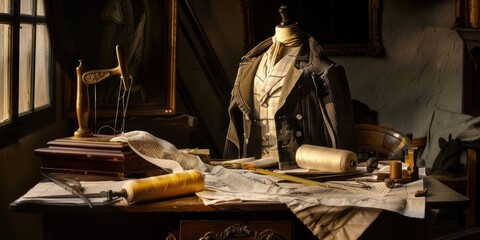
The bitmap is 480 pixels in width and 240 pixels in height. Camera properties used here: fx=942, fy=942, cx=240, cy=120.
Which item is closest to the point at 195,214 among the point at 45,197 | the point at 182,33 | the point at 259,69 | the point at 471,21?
the point at 45,197

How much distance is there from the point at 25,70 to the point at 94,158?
56.2 inches

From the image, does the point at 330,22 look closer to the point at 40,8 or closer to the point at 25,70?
the point at 40,8

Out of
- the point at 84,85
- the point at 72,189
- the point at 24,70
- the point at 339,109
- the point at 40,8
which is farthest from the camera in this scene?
the point at 40,8

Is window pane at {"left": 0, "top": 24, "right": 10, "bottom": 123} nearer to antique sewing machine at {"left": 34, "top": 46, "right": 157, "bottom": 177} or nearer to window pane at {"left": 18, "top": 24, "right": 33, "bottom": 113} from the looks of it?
window pane at {"left": 18, "top": 24, "right": 33, "bottom": 113}

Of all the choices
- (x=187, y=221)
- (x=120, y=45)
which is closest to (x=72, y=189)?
(x=187, y=221)

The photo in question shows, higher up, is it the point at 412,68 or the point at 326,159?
the point at 412,68

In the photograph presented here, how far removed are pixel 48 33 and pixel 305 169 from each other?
2245 mm

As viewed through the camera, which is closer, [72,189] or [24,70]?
[72,189]

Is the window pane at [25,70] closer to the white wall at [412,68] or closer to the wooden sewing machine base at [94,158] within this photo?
the wooden sewing machine base at [94,158]

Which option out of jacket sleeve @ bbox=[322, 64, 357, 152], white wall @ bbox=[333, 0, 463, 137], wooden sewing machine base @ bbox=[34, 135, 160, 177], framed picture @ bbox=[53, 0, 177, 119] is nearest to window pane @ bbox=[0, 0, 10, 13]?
wooden sewing machine base @ bbox=[34, 135, 160, 177]

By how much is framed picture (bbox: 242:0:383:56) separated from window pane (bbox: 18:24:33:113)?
3.27 m

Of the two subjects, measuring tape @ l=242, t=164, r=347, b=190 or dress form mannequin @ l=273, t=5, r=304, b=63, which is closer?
measuring tape @ l=242, t=164, r=347, b=190

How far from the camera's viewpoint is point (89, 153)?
3713 millimetres

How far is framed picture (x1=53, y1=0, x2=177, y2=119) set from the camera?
5691 mm
